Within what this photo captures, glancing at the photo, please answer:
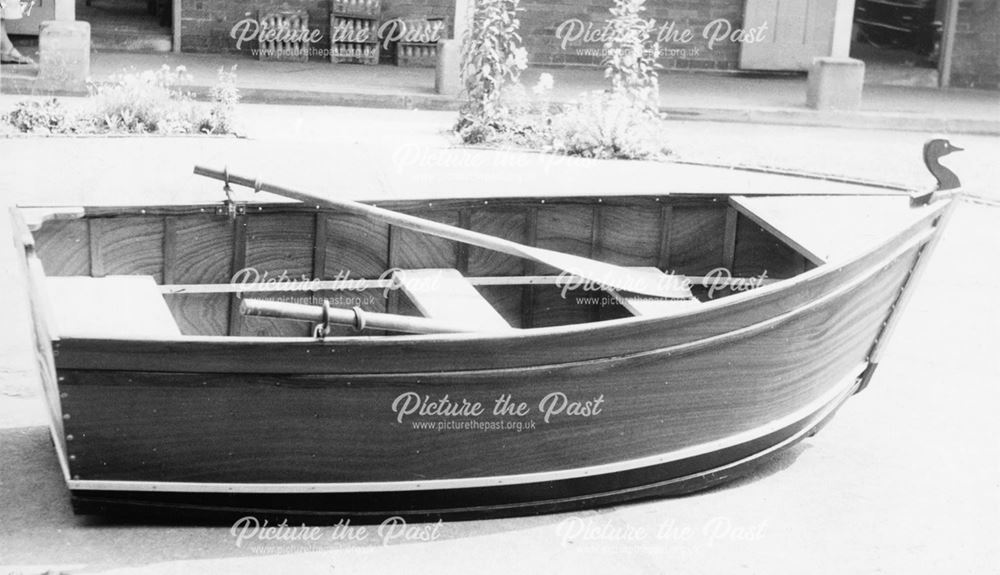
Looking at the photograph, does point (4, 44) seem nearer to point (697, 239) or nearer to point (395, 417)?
point (697, 239)

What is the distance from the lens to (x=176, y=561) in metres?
4.81

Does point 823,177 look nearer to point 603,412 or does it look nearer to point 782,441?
point 782,441

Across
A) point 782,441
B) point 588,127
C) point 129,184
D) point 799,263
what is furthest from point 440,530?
point 588,127

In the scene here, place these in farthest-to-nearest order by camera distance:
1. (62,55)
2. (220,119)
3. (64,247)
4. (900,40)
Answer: (900,40)
(62,55)
(220,119)
(64,247)

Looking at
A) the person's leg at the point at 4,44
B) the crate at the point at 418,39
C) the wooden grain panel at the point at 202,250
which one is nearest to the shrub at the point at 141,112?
the person's leg at the point at 4,44

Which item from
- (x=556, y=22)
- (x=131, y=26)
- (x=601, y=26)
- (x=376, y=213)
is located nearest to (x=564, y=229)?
(x=376, y=213)

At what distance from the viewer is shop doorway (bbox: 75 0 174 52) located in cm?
1623

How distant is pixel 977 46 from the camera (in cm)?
1853

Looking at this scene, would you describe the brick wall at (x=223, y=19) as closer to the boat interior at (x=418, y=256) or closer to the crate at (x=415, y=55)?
the crate at (x=415, y=55)

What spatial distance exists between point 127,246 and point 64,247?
0.93 ft

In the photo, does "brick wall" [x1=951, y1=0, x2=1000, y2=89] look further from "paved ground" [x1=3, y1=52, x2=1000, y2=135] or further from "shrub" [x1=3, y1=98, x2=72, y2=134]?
"shrub" [x1=3, y1=98, x2=72, y2=134]

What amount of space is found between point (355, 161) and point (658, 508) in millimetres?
5900

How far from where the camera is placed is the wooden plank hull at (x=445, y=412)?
477 centimetres

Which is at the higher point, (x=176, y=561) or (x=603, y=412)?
(x=603, y=412)
